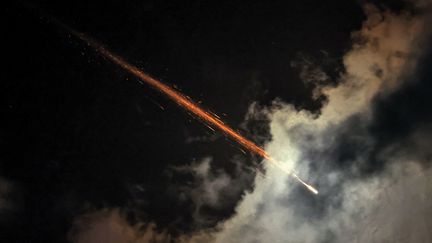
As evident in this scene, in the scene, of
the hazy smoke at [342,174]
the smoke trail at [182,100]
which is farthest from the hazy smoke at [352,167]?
the smoke trail at [182,100]

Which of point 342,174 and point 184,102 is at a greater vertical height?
point 342,174

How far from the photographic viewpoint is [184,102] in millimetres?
6016

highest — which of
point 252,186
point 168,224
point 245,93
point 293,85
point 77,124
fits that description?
point 293,85

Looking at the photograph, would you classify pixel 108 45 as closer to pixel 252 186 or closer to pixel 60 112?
pixel 60 112

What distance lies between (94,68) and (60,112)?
107cm

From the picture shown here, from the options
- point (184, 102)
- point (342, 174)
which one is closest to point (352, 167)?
point (342, 174)

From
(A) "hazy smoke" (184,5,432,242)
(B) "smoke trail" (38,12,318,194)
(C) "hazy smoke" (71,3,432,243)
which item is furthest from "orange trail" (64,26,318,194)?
(C) "hazy smoke" (71,3,432,243)

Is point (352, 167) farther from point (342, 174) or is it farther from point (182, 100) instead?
point (182, 100)

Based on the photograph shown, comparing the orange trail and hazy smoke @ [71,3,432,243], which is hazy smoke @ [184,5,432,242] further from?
the orange trail

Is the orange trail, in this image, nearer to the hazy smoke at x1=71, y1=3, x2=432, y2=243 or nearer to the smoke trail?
the smoke trail

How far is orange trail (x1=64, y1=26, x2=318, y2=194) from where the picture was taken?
587 centimetres

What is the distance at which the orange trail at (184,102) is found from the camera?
5.87 meters

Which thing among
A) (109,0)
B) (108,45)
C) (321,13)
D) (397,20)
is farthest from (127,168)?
(397,20)

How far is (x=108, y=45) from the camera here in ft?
19.2
